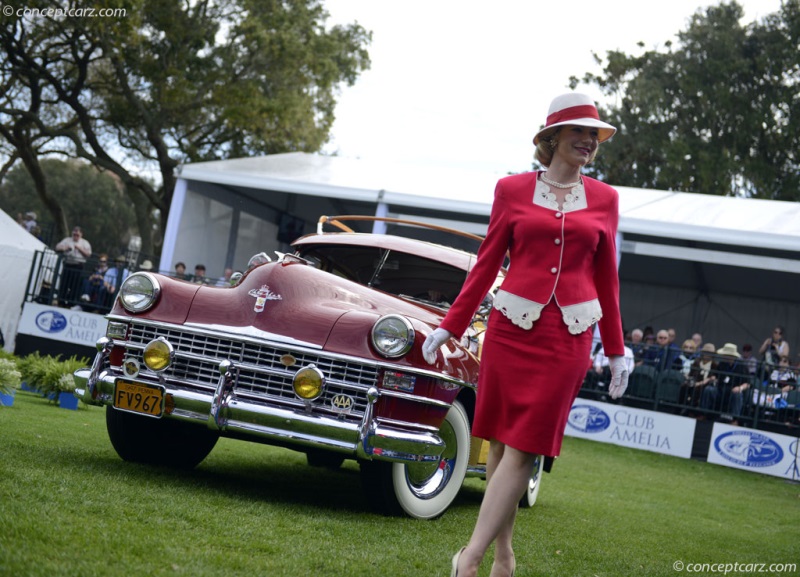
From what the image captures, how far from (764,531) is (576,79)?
32.2m

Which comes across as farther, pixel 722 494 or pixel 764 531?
pixel 722 494

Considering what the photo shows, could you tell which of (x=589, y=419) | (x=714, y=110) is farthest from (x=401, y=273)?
(x=714, y=110)

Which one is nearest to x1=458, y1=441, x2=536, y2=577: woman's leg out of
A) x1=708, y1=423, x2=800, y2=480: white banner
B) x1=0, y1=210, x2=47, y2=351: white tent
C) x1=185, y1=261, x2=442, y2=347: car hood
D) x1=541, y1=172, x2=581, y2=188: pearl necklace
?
x1=541, y1=172, x2=581, y2=188: pearl necklace

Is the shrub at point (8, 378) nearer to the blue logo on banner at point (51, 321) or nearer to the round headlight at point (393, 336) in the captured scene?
the round headlight at point (393, 336)

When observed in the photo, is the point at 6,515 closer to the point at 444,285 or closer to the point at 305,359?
the point at 305,359

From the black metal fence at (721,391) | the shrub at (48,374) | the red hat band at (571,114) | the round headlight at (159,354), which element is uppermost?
the red hat band at (571,114)

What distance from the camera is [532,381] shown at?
323 centimetres

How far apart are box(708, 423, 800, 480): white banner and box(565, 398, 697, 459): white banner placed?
376mm

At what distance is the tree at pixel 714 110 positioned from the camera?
3300 centimetres

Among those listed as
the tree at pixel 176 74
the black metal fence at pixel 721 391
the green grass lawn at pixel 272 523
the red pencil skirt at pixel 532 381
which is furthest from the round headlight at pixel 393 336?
the tree at pixel 176 74

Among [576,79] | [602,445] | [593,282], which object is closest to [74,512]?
[593,282]

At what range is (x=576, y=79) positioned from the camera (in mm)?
37000

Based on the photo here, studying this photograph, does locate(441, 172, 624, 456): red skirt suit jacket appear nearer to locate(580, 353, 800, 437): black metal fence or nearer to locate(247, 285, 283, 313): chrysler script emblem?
locate(247, 285, 283, 313): chrysler script emblem

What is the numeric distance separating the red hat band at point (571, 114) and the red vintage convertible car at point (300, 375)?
64.2 inches
